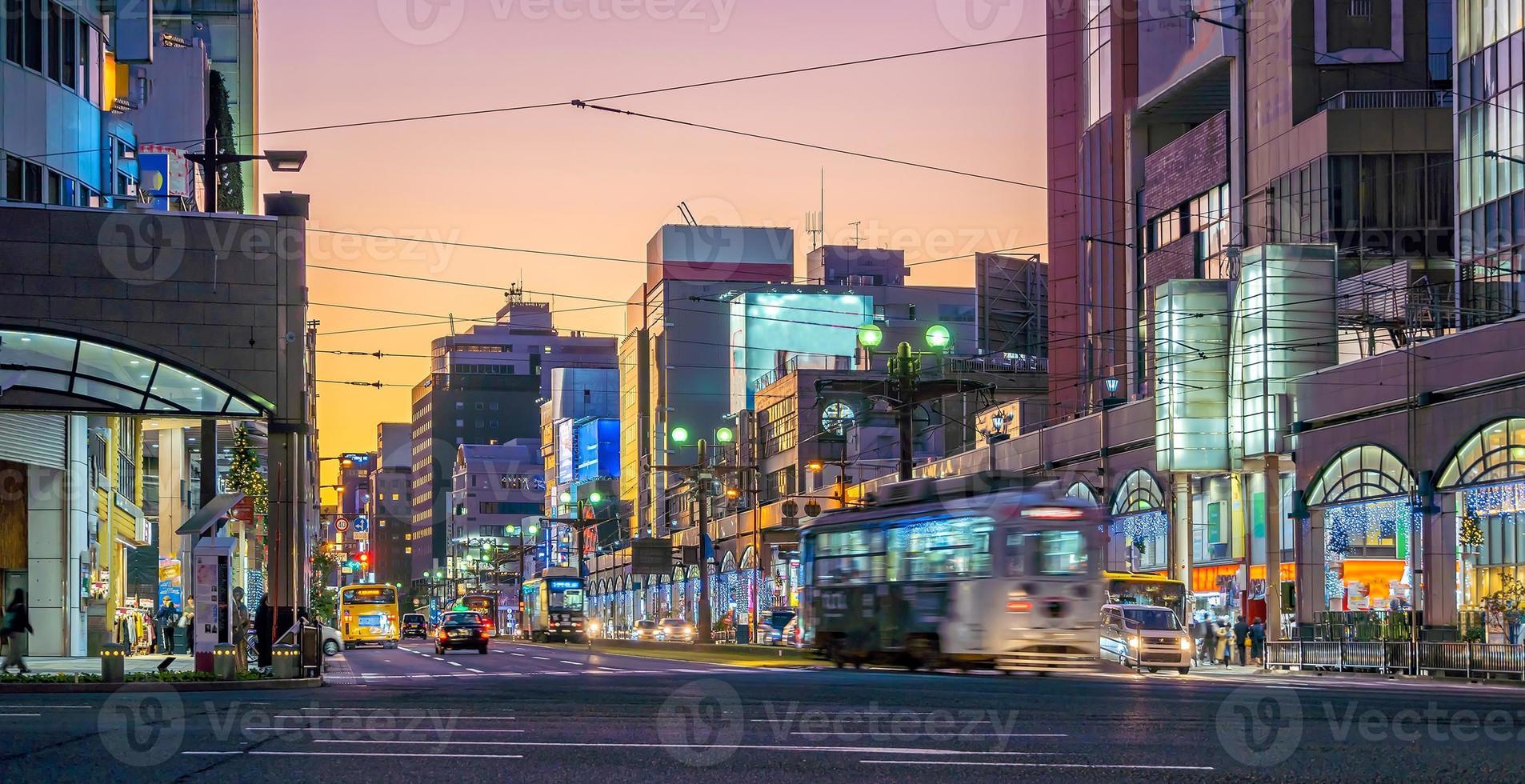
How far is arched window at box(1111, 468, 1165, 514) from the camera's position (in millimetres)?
66812

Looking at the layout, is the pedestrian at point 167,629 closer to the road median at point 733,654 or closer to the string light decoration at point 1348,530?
the road median at point 733,654

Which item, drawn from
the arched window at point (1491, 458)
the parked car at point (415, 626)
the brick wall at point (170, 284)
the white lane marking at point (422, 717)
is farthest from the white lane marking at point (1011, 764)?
the parked car at point (415, 626)

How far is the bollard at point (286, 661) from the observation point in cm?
3011

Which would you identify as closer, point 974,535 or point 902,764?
point 902,764

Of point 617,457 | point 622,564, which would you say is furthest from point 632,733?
point 617,457

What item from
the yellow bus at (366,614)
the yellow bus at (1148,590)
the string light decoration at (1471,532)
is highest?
the string light decoration at (1471,532)

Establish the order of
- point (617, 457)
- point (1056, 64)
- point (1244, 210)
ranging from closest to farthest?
point (1244, 210), point (1056, 64), point (617, 457)

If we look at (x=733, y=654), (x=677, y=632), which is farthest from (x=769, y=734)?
(x=677, y=632)

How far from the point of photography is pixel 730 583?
397 feet

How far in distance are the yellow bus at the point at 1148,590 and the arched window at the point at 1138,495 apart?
1022 cm

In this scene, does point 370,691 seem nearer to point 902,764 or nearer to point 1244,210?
point 902,764

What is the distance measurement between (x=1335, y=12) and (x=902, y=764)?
57.7 metres

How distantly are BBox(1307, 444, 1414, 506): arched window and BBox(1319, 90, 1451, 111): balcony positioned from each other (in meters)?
14.7

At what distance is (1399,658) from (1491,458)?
6753 millimetres
